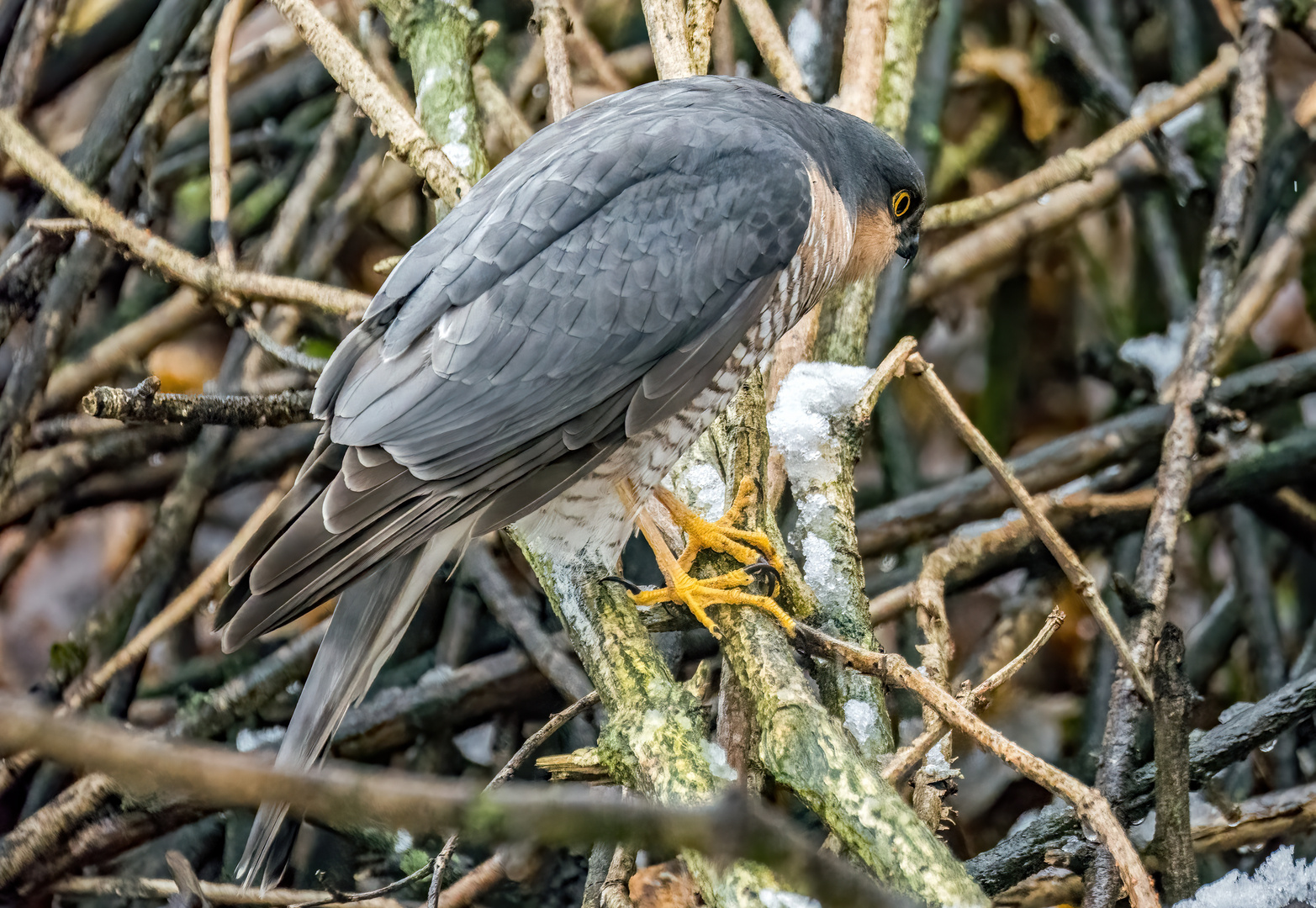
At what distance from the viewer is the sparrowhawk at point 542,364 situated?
2031 millimetres

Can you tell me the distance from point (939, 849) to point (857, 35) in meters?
2.48

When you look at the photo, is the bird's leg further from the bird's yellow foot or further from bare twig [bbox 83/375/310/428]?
bare twig [bbox 83/375/310/428]

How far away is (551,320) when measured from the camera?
7.32ft

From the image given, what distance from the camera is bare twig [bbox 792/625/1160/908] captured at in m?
1.48

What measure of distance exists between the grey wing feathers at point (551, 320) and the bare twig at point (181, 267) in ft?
1.73

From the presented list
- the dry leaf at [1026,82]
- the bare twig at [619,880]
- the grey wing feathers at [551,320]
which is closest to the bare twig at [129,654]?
the grey wing feathers at [551,320]

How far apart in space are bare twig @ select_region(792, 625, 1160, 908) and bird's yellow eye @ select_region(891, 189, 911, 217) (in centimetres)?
145

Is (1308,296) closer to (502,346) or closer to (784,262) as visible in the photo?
(784,262)

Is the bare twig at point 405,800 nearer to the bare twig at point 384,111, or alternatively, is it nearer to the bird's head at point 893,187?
the bare twig at point 384,111

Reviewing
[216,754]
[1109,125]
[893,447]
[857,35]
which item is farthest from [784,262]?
[1109,125]

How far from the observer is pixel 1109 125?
4.44m

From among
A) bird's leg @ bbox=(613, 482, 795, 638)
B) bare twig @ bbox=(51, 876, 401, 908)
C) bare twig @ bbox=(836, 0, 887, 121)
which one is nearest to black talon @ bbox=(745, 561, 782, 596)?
bird's leg @ bbox=(613, 482, 795, 638)

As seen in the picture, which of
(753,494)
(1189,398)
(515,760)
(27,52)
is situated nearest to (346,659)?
(515,760)

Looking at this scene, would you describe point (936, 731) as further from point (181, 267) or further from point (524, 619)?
point (181, 267)
